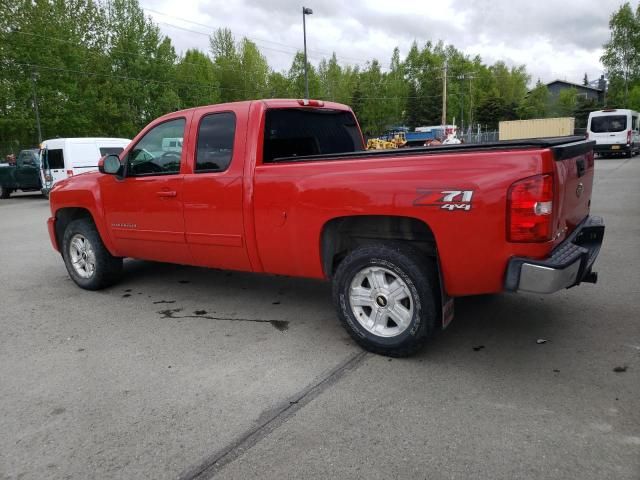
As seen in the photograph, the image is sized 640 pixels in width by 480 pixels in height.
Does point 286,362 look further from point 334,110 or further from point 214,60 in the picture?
point 214,60

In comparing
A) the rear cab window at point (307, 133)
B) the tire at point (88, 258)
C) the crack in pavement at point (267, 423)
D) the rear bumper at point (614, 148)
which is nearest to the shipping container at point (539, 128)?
the rear bumper at point (614, 148)

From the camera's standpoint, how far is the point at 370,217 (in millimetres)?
3854

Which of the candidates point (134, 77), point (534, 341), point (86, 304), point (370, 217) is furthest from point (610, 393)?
point (134, 77)

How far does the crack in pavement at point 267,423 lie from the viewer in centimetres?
263

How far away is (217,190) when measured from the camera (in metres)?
4.55

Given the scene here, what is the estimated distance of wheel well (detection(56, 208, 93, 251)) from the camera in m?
6.19

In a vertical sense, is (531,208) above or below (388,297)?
above

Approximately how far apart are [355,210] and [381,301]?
0.68 metres

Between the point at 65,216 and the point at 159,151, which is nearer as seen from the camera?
the point at 159,151

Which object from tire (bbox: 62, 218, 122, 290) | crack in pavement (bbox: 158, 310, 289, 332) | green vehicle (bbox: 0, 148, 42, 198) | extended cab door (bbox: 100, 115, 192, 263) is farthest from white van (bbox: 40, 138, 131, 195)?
crack in pavement (bbox: 158, 310, 289, 332)

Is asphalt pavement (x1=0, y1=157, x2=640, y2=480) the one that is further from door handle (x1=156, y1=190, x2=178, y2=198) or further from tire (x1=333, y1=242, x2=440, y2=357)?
door handle (x1=156, y1=190, x2=178, y2=198)

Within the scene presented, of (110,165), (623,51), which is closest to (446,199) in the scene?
(110,165)

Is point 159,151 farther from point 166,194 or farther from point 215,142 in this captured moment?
point 215,142

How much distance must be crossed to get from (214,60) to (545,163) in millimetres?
57583
